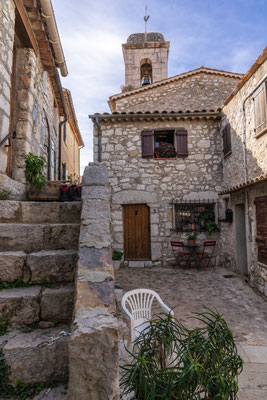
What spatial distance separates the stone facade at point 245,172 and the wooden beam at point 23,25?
15.3 ft

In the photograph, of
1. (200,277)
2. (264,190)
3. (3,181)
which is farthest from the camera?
(200,277)

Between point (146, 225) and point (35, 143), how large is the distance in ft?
14.7

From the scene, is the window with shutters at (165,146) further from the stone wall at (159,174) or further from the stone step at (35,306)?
the stone step at (35,306)

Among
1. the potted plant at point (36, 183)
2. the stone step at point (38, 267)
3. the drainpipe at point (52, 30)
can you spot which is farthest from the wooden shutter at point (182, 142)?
the stone step at point (38, 267)

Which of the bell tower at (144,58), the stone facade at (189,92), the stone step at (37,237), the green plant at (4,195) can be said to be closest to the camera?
the stone step at (37,237)

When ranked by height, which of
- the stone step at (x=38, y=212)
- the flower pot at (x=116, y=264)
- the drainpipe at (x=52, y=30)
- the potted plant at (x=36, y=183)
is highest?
the drainpipe at (x=52, y=30)

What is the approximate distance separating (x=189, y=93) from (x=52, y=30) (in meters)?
6.40

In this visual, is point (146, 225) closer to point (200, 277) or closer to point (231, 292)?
Result: point (200, 277)

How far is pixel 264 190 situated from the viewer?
16.3 ft

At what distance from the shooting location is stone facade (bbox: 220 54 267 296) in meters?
5.26

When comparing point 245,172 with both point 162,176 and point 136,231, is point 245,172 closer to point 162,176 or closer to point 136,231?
point 162,176

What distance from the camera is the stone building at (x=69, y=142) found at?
977cm

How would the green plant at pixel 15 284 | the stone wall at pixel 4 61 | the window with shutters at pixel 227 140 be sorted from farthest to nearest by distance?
the window with shutters at pixel 227 140
the stone wall at pixel 4 61
the green plant at pixel 15 284

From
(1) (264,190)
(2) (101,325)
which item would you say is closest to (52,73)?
(1) (264,190)
